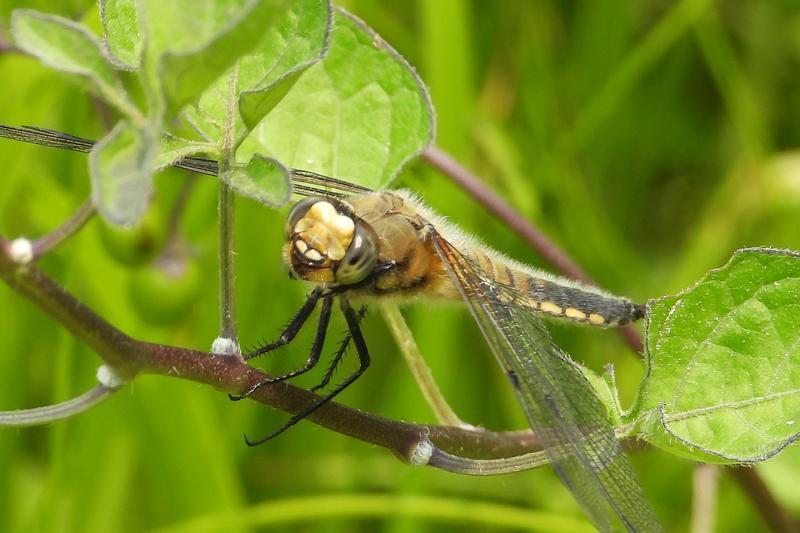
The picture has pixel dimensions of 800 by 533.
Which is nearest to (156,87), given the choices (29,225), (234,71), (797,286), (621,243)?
(234,71)

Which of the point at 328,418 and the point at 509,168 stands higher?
the point at 328,418

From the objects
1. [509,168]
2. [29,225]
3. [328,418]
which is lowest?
[29,225]

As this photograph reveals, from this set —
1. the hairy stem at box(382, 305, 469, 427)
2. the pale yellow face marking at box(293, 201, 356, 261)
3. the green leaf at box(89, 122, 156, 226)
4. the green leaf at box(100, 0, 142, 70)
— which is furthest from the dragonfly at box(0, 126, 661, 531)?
the green leaf at box(89, 122, 156, 226)

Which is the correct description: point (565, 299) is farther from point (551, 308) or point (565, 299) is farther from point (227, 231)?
point (227, 231)

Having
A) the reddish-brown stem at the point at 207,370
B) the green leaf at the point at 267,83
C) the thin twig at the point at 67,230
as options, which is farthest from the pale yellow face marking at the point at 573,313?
the thin twig at the point at 67,230

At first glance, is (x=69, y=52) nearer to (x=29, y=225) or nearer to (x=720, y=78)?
(x=29, y=225)
